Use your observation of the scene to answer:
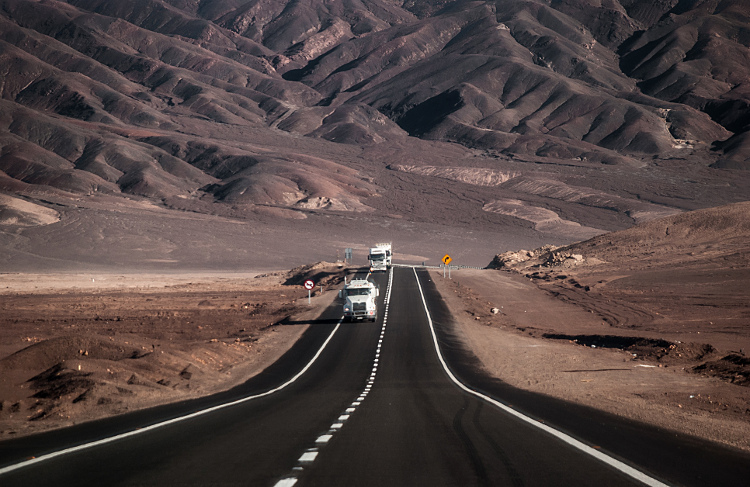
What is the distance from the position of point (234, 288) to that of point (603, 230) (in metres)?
94.5

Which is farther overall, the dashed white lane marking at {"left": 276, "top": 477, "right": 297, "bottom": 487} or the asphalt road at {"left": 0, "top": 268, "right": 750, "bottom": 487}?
the asphalt road at {"left": 0, "top": 268, "right": 750, "bottom": 487}

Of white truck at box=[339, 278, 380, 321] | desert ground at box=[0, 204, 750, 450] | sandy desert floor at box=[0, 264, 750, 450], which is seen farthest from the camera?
A: white truck at box=[339, 278, 380, 321]

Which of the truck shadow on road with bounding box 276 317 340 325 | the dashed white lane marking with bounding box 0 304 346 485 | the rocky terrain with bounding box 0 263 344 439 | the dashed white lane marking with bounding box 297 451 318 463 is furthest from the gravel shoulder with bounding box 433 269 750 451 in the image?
the rocky terrain with bounding box 0 263 344 439

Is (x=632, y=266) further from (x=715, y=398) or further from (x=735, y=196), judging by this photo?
(x=735, y=196)

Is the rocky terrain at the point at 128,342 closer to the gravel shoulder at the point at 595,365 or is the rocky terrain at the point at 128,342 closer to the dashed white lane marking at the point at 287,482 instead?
the dashed white lane marking at the point at 287,482

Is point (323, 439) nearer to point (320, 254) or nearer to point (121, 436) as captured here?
point (121, 436)

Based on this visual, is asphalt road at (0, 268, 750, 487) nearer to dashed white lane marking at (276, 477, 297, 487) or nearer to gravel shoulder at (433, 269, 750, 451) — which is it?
dashed white lane marking at (276, 477, 297, 487)

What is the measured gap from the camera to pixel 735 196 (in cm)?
16162

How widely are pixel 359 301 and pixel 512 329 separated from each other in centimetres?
880

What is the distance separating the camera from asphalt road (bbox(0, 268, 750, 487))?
27.3 feet

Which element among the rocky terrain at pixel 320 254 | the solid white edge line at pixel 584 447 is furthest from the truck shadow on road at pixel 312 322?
the solid white edge line at pixel 584 447

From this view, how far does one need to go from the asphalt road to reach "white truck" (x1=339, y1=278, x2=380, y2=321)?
1912 cm

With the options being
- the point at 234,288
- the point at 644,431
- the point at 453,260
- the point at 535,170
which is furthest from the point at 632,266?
the point at 535,170

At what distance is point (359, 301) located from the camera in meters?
38.9
